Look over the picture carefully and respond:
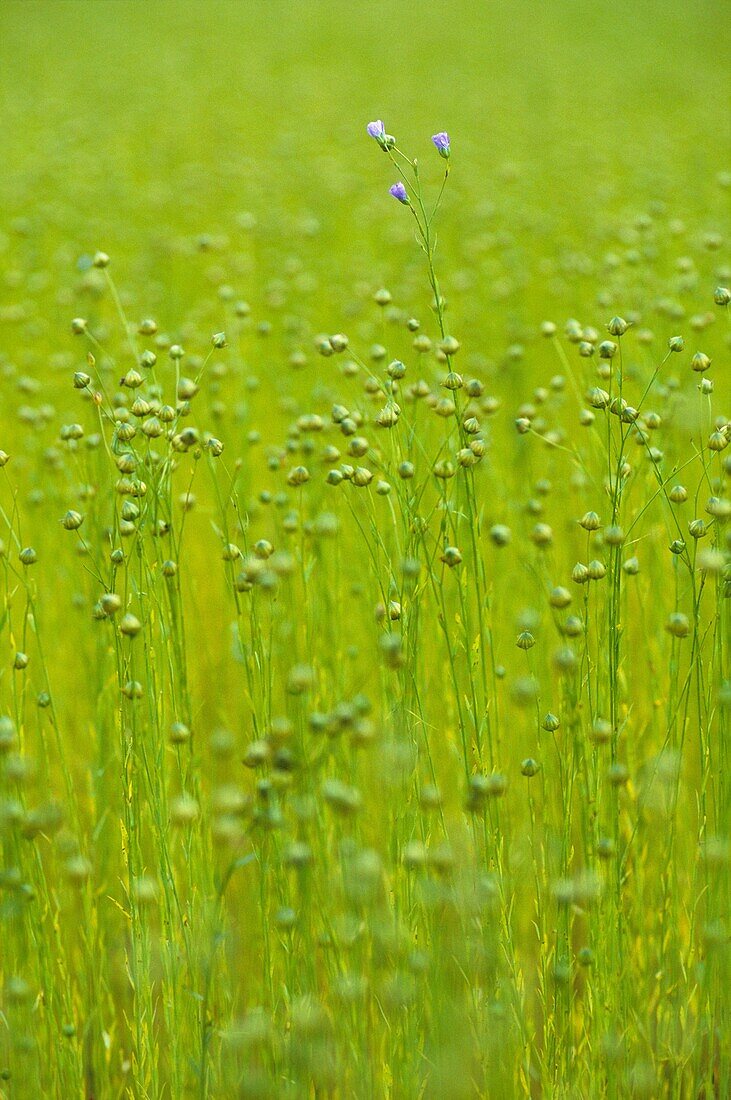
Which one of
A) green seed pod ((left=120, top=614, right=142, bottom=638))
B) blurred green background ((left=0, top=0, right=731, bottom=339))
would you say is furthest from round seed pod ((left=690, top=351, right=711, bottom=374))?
blurred green background ((left=0, top=0, right=731, bottom=339))

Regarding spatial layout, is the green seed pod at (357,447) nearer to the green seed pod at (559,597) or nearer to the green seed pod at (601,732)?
the green seed pod at (559,597)

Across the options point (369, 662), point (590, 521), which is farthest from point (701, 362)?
point (369, 662)

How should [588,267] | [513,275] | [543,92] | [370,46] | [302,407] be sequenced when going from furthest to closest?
[370,46] → [543,92] → [513,275] → [588,267] → [302,407]

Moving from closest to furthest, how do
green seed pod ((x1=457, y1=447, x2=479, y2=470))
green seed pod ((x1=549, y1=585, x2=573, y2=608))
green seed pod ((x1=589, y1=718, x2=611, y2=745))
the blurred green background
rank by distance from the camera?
green seed pod ((x1=589, y1=718, x2=611, y2=745))
green seed pod ((x1=549, y1=585, x2=573, y2=608))
green seed pod ((x1=457, y1=447, x2=479, y2=470))
the blurred green background

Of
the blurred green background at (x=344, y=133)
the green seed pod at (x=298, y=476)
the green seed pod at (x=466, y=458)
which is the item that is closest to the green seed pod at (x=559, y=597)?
the green seed pod at (x=466, y=458)

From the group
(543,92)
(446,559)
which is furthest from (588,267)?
(543,92)

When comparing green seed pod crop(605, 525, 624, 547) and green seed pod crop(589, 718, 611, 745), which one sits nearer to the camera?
green seed pod crop(589, 718, 611, 745)

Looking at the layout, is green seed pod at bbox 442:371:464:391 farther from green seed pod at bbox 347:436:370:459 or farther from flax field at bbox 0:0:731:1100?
green seed pod at bbox 347:436:370:459

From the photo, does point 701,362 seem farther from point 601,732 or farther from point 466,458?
point 601,732

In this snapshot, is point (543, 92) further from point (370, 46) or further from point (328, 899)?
point (328, 899)
